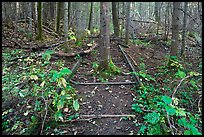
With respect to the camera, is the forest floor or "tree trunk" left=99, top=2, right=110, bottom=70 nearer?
the forest floor

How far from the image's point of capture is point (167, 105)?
4152 mm

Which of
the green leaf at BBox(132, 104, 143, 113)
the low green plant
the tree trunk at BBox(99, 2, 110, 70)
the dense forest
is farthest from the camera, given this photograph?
the low green plant

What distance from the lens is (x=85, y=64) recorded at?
8781 mm

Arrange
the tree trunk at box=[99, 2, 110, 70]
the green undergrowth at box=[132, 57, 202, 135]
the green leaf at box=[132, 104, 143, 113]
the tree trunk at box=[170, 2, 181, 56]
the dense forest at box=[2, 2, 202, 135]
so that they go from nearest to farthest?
the green undergrowth at box=[132, 57, 202, 135], the dense forest at box=[2, 2, 202, 135], the green leaf at box=[132, 104, 143, 113], the tree trunk at box=[99, 2, 110, 70], the tree trunk at box=[170, 2, 181, 56]

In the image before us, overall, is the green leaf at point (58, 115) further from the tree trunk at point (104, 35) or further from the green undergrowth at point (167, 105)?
the tree trunk at point (104, 35)

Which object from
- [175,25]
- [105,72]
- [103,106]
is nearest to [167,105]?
[103,106]

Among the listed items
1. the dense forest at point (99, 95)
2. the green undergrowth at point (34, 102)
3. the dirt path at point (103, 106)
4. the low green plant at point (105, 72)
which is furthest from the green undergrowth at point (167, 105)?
the green undergrowth at point (34, 102)

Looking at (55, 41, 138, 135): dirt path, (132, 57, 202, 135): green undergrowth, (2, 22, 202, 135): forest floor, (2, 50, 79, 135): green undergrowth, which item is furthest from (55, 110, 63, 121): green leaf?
(132, 57, 202, 135): green undergrowth

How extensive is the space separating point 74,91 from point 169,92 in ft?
9.97

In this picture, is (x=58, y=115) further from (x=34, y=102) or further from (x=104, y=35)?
(x=104, y=35)

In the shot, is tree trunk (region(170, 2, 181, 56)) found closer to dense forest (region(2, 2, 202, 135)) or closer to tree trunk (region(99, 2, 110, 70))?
dense forest (region(2, 2, 202, 135))

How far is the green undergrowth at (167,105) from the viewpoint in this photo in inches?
144

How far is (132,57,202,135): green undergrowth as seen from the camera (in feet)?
12.0

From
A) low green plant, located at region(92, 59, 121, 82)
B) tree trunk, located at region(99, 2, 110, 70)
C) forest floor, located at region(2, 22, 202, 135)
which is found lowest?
forest floor, located at region(2, 22, 202, 135)
